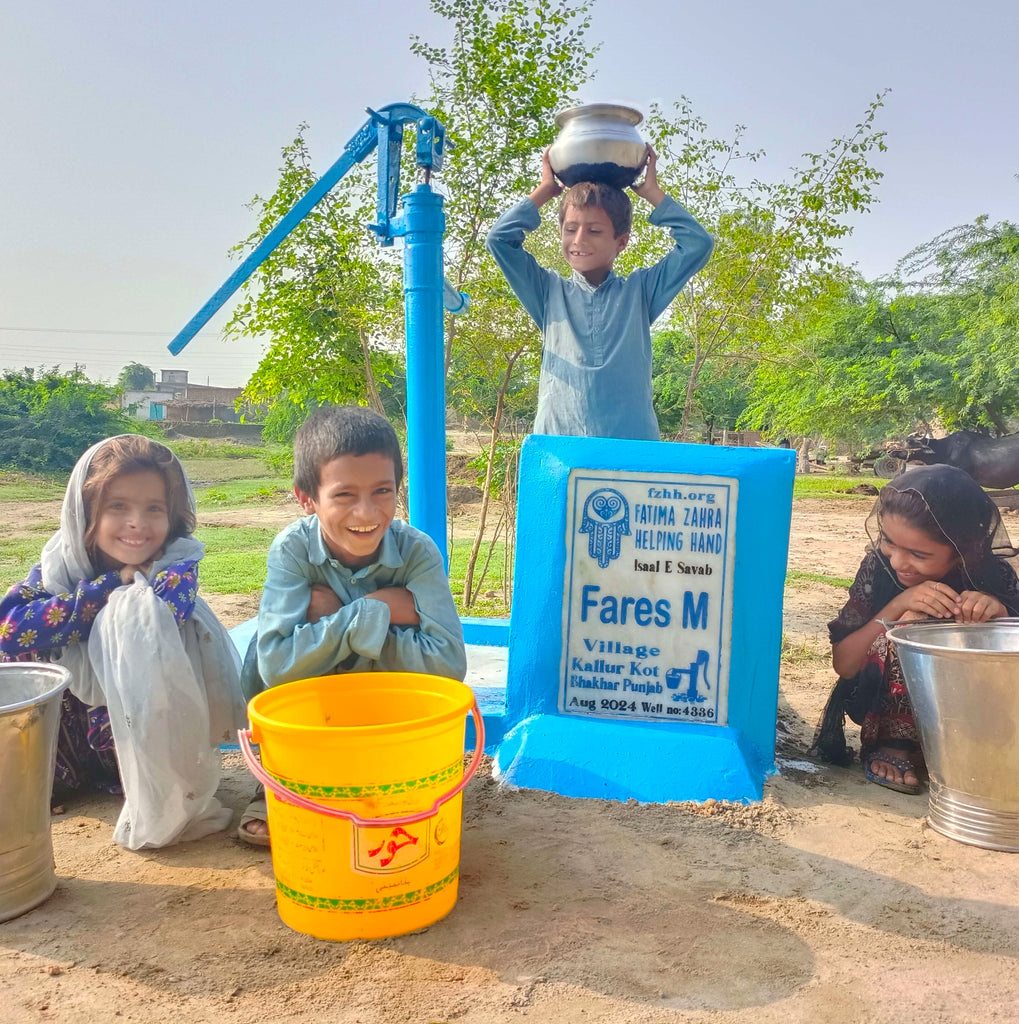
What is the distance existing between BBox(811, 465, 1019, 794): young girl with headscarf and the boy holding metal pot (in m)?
0.80

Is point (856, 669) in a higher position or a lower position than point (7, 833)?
higher

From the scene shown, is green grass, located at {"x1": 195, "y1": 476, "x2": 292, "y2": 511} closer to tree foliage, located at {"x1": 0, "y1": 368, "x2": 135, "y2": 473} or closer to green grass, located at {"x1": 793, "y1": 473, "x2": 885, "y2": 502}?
tree foliage, located at {"x1": 0, "y1": 368, "x2": 135, "y2": 473}

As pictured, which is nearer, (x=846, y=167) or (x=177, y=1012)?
(x=177, y=1012)

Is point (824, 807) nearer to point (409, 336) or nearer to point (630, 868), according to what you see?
point (630, 868)

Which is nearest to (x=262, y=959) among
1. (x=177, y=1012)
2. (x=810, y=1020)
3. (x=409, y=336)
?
(x=177, y=1012)

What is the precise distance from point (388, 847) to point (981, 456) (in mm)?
13835

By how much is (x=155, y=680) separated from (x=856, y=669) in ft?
6.64

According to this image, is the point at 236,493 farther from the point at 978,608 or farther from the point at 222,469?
the point at 978,608

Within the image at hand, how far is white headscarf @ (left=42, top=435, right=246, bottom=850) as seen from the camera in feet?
7.26

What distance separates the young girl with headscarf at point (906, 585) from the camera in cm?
272

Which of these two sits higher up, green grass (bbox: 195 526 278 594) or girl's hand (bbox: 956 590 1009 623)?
girl's hand (bbox: 956 590 1009 623)

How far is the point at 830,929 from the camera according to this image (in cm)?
188

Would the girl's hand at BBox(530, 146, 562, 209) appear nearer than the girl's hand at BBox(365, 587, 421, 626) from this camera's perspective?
No

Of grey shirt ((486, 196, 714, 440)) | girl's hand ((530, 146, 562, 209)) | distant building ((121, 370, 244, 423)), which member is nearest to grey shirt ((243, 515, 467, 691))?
grey shirt ((486, 196, 714, 440))
